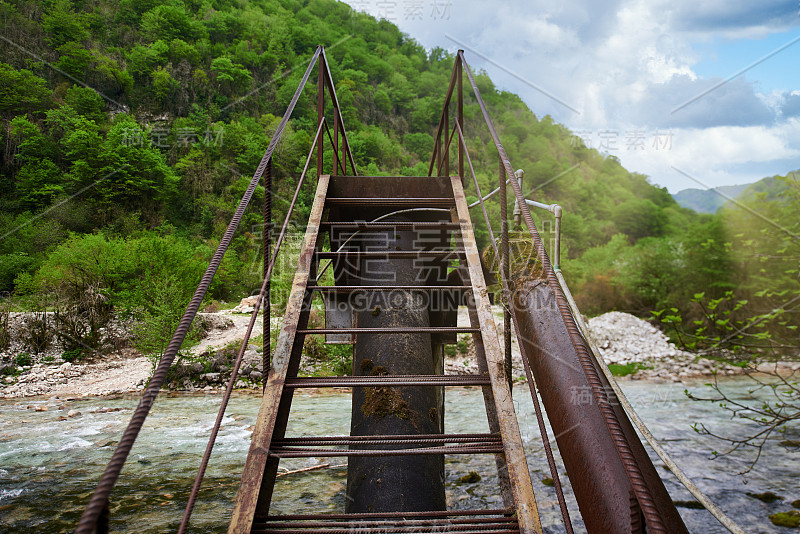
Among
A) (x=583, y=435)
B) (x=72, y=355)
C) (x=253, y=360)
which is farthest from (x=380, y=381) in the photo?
(x=72, y=355)

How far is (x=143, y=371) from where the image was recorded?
13.4 m

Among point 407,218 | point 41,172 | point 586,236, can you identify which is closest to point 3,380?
point 407,218

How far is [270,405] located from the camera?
2.18 m

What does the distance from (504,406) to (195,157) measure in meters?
36.2

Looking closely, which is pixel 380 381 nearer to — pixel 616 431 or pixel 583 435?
pixel 583 435

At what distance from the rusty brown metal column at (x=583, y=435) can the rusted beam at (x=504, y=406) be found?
0.23 metres

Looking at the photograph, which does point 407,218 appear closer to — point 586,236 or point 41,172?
point 41,172

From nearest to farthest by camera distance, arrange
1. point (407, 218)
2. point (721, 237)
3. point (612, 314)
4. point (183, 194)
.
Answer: point (407, 218), point (721, 237), point (612, 314), point (183, 194)

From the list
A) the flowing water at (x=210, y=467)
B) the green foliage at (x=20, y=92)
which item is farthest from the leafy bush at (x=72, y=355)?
the green foliage at (x=20, y=92)

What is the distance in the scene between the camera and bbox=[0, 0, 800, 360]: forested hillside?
18.7m

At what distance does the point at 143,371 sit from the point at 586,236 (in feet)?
130

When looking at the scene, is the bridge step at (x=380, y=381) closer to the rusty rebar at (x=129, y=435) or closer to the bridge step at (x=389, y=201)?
the rusty rebar at (x=129, y=435)

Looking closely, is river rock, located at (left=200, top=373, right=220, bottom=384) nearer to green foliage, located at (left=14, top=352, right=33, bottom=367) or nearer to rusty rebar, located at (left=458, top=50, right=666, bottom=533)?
green foliage, located at (left=14, top=352, right=33, bottom=367)

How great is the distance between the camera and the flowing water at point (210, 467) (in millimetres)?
5652
